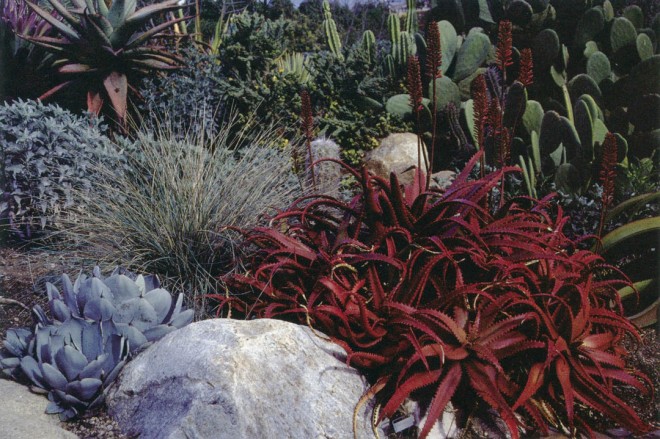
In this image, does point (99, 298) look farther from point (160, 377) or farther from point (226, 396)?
point (226, 396)

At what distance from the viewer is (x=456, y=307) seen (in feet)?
8.43

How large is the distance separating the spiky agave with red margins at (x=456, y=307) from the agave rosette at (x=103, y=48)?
365 centimetres

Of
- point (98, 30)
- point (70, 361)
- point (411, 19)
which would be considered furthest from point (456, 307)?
point (411, 19)

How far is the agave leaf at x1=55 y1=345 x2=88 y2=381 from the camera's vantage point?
2.53 meters

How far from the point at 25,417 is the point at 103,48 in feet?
14.2

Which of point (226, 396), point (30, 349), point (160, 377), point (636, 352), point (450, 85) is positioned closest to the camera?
point (226, 396)

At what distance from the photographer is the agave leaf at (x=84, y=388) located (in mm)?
2504

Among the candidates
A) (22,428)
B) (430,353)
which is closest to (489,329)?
(430,353)

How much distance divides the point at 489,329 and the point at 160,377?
1298 mm

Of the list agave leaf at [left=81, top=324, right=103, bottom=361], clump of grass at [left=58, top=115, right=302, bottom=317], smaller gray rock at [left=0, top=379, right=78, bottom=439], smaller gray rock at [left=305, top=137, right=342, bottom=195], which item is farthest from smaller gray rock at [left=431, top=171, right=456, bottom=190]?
smaller gray rock at [left=0, top=379, right=78, bottom=439]

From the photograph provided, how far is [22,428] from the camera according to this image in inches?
94.1

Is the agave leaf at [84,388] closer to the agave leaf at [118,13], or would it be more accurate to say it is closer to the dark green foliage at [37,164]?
the dark green foliage at [37,164]

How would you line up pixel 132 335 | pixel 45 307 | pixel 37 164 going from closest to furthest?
1. pixel 132 335
2. pixel 45 307
3. pixel 37 164

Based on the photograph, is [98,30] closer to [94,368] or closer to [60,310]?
[60,310]
